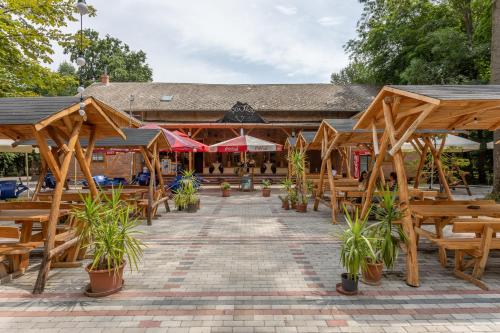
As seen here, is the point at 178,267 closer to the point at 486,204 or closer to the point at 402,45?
the point at 486,204

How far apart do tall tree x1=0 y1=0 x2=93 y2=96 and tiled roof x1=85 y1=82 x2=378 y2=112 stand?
1034 cm

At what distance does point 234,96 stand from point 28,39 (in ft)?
48.7

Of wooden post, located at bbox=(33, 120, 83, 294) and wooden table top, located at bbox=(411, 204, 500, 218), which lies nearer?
wooden post, located at bbox=(33, 120, 83, 294)

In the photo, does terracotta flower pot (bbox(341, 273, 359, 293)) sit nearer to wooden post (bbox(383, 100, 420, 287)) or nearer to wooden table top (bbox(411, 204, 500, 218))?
wooden post (bbox(383, 100, 420, 287))

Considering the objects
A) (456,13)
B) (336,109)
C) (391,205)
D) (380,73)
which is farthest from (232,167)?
(456,13)

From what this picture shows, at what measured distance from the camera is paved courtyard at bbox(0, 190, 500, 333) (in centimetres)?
324

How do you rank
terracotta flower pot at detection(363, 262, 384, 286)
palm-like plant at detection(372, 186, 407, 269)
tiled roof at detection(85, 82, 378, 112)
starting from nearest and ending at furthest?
terracotta flower pot at detection(363, 262, 384, 286) → palm-like plant at detection(372, 186, 407, 269) → tiled roof at detection(85, 82, 378, 112)

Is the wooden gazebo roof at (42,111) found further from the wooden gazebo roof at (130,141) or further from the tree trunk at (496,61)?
the tree trunk at (496,61)

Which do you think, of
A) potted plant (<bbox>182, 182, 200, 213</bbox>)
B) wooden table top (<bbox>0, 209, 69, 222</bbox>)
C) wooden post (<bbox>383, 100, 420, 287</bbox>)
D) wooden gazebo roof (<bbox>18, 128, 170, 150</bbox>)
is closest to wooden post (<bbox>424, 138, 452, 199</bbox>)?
wooden post (<bbox>383, 100, 420, 287</bbox>)

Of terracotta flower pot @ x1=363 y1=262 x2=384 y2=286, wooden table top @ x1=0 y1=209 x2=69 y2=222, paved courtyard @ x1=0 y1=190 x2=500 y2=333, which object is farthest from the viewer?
wooden table top @ x1=0 y1=209 x2=69 y2=222

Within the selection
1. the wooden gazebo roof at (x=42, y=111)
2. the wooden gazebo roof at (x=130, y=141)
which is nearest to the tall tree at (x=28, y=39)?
the wooden gazebo roof at (x=130, y=141)

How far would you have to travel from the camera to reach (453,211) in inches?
202

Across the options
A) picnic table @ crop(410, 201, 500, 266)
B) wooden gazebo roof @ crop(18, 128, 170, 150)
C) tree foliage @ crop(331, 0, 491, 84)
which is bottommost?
picnic table @ crop(410, 201, 500, 266)

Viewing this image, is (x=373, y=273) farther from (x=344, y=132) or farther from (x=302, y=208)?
(x=302, y=208)
